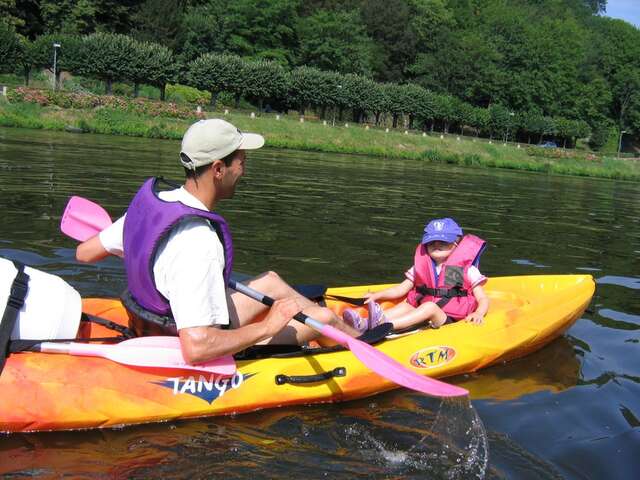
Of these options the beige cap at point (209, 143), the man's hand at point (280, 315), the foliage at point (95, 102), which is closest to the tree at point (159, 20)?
the foliage at point (95, 102)

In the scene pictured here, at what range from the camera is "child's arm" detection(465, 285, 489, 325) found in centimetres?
517

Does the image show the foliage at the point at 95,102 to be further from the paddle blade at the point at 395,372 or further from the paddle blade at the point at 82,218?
the paddle blade at the point at 395,372

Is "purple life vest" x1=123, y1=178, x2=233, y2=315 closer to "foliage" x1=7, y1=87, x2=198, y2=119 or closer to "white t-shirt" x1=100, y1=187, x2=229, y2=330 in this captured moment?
"white t-shirt" x1=100, y1=187, x2=229, y2=330

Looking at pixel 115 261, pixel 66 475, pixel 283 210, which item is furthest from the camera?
pixel 283 210

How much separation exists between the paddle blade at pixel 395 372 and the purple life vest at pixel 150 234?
0.84 m

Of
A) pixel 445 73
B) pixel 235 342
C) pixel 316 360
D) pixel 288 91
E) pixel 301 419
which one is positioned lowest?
pixel 301 419

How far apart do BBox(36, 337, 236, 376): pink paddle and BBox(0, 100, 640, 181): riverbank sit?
27047 mm

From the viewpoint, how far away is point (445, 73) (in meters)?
68.3

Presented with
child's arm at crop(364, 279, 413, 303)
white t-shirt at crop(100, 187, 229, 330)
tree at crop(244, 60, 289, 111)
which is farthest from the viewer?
tree at crop(244, 60, 289, 111)

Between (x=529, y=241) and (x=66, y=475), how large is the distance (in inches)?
364

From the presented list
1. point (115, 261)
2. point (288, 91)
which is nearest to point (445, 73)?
point (288, 91)

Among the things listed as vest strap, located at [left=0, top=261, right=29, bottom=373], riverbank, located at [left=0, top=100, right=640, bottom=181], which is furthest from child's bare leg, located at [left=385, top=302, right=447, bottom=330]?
riverbank, located at [left=0, top=100, right=640, bottom=181]

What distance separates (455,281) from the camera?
5520 millimetres

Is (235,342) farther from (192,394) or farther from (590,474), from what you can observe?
(590,474)
